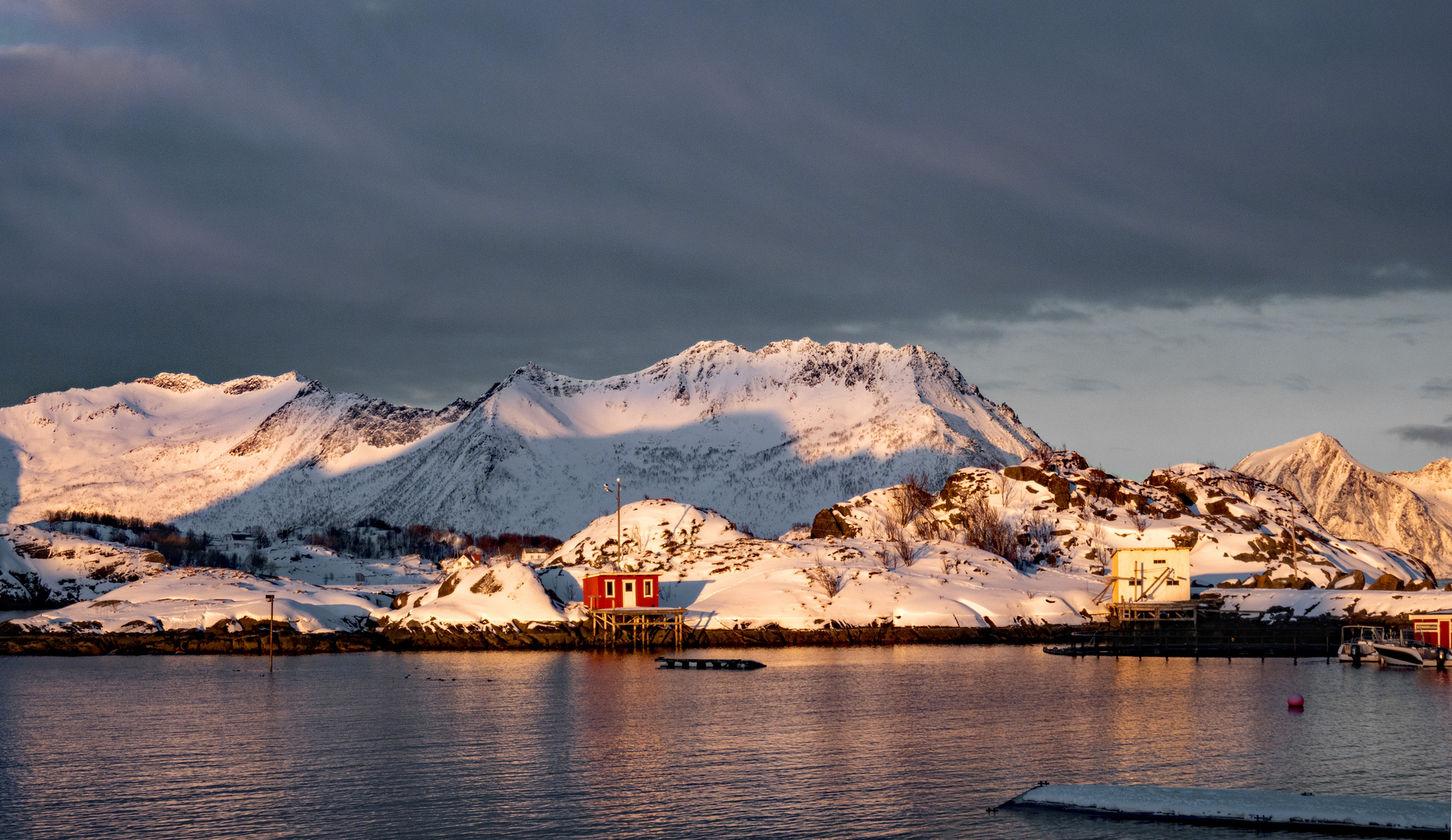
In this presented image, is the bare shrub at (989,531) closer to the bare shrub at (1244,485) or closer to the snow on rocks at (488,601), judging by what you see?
the bare shrub at (1244,485)

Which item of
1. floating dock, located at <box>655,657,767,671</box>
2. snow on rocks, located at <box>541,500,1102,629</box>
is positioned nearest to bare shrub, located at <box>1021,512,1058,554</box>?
snow on rocks, located at <box>541,500,1102,629</box>

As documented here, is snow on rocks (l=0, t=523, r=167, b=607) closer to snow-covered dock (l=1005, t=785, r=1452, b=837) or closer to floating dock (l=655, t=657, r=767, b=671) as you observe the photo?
floating dock (l=655, t=657, r=767, b=671)

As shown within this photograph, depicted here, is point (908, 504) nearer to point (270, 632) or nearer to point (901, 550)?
point (901, 550)

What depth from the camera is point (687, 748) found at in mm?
53594

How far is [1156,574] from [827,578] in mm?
31874

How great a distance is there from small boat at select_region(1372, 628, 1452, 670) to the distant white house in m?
32.6

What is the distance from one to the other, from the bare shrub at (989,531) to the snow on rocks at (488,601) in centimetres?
5406

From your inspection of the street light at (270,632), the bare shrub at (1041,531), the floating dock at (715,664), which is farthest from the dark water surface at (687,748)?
the bare shrub at (1041,531)

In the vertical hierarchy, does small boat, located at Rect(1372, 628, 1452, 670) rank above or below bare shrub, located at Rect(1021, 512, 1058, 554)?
below

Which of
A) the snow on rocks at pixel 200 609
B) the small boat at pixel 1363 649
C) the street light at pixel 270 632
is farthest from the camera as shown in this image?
the snow on rocks at pixel 200 609

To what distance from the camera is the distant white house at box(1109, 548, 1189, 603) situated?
128 meters

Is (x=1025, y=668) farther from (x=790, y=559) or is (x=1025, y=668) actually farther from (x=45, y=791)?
(x=45, y=791)

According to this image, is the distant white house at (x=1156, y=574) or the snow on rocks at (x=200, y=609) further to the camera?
the snow on rocks at (x=200, y=609)

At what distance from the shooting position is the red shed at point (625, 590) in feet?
409
